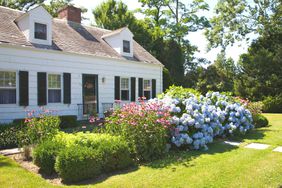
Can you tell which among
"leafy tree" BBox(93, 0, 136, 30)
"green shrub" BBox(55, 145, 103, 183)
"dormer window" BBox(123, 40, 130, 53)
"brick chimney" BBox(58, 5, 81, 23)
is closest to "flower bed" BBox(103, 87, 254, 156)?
"green shrub" BBox(55, 145, 103, 183)

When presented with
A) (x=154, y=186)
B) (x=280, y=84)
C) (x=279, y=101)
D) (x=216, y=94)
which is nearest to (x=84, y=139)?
(x=154, y=186)

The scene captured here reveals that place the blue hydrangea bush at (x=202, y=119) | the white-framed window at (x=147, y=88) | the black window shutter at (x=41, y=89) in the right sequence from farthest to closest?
the white-framed window at (x=147, y=88), the black window shutter at (x=41, y=89), the blue hydrangea bush at (x=202, y=119)

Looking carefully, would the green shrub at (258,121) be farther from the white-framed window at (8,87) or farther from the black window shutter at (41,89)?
the white-framed window at (8,87)

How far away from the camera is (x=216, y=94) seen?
10094 millimetres

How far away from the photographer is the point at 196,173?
17.6 ft

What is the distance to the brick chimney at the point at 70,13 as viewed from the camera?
17406 mm

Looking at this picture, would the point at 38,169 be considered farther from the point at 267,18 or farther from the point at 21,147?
the point at 267,18

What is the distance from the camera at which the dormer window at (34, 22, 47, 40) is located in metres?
12.8

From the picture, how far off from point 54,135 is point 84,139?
1.17 m

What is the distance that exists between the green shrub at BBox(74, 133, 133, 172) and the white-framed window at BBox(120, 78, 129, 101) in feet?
33.8

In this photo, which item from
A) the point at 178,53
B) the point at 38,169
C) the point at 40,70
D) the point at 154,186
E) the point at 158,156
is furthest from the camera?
the point at 178,53

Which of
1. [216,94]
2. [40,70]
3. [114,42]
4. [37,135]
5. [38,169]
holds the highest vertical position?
[114,42]

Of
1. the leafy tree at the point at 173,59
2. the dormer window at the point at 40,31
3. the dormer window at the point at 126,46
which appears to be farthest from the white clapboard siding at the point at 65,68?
the leafy tree at the point at 173,59

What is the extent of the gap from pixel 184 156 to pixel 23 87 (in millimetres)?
7938
